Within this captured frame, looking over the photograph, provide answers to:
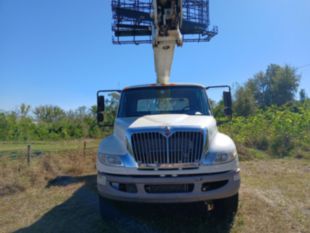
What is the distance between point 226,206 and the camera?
3.76 meters

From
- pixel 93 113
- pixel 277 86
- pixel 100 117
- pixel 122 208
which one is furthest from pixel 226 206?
pixel 277 86

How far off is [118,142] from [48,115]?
43.2 meters

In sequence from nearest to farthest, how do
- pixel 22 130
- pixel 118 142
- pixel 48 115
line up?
pixel 118 142, pixel 22 130, pixel 48 115

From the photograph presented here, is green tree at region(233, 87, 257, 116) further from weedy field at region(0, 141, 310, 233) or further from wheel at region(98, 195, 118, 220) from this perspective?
wheel at region(98, 195, 118, 220)

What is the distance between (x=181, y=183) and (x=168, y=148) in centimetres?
46

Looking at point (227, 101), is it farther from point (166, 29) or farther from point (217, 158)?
point (217, 158)

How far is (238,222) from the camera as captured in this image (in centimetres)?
380

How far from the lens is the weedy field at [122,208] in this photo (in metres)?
3.79

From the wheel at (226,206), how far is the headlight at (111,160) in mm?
1544

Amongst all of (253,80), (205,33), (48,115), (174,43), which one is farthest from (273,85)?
(174,43)

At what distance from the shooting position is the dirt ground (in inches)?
148

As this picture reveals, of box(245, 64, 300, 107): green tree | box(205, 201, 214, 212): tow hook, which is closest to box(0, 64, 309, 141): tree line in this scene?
box(245, 64, 300, 107): green tree

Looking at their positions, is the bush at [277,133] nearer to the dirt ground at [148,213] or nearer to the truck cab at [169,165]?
the dirt ground at [148,213]

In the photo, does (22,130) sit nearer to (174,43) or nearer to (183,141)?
(174,43)
